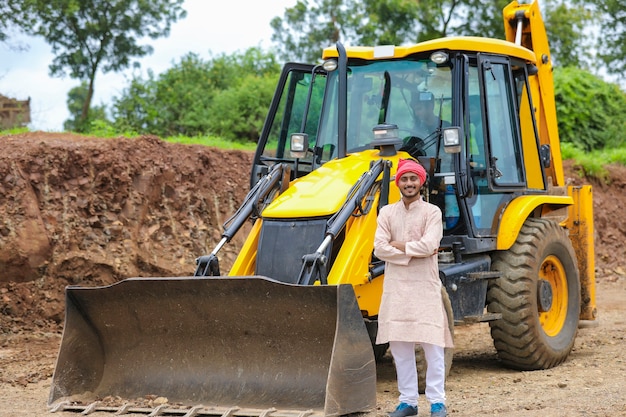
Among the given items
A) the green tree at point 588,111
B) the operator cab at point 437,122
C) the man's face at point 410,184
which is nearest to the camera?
the man's face at point 410,184

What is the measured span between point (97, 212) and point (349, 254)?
227 inches

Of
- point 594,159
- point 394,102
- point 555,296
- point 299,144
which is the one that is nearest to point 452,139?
point 394,102

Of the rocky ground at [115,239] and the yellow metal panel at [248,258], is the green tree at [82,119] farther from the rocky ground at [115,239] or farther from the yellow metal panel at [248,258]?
the yellow metal panel at [248,258]

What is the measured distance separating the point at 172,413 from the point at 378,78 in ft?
11.6

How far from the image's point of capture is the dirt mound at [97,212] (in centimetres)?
1111

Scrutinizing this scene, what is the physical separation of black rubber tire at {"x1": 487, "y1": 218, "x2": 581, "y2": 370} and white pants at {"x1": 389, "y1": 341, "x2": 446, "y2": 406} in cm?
219

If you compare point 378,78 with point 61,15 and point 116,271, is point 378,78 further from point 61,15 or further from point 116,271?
point 61,15

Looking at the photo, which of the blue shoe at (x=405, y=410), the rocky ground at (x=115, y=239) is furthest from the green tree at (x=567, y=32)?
the blue shoe at (x=405, y=410)

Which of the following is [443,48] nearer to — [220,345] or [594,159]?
[220,345]

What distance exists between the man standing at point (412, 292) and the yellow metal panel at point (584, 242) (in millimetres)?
4233

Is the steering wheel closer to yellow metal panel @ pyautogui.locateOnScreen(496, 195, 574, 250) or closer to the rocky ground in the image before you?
yellow metal panel @ pyautogui.locateOnScreen(496, 195, 574, 250)

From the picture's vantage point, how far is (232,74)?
24750 mm

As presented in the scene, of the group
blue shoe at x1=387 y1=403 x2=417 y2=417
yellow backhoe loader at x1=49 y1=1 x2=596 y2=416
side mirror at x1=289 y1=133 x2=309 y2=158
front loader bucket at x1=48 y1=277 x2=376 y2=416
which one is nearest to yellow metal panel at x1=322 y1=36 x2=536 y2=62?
yellow backhoe loader at x1=49 y1=1 x2=596 y2=416

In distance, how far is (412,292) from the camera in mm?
6188
